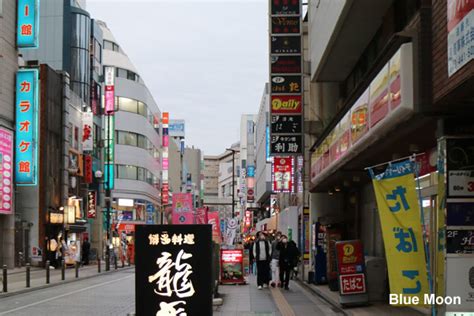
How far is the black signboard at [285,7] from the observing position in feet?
96.6

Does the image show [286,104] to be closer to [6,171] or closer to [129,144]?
[6,171]

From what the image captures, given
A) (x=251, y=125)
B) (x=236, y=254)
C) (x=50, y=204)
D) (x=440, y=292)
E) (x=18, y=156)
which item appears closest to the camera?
(x=440, y=292)

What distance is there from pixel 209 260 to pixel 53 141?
39.0 meters

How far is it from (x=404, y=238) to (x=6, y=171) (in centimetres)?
3155

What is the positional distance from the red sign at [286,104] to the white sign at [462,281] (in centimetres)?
1868

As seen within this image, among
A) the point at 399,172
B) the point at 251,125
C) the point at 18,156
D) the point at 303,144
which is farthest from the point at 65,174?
the point at 251,125

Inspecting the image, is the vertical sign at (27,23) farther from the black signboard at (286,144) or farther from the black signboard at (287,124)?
the black signboard at (286,144)

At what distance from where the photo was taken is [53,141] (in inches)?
1788

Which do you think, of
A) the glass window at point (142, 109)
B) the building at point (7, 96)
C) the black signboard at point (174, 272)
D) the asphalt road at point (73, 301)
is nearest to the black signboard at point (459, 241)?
the black signboard at point (174, 272)

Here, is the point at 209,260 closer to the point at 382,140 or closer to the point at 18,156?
the point at 382,140

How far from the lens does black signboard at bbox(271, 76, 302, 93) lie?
29.2 metres

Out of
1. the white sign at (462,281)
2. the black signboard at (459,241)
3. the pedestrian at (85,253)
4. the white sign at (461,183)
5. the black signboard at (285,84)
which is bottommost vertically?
the pedestrian at (85,253)

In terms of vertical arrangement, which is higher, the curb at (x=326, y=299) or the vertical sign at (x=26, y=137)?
the vertical sign at (x=26, y=137)

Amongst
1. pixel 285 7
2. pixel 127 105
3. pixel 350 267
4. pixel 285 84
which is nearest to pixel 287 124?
pixel 285 84
